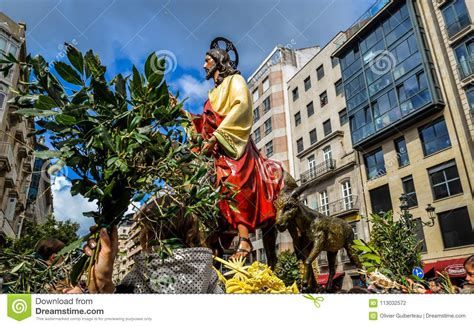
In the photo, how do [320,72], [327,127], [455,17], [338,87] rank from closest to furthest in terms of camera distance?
[455,17], [338,87], [327,127], [320,72]

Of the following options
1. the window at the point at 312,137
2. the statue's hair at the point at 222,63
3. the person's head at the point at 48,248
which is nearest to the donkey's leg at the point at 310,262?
the statue's hair at the point at 222,63

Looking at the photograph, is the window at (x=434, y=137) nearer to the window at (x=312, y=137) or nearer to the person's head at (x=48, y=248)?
the window at (x=312, y=137)

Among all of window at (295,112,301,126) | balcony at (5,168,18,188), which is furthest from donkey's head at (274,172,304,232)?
window at (295,112,301,126)

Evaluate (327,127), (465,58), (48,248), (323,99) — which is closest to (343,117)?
(327,127)

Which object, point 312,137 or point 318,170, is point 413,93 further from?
point 312,137

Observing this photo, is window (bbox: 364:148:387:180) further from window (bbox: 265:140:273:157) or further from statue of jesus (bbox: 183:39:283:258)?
statue of jesus (bbox: 183:39:283:258)

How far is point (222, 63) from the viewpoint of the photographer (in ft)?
14.6

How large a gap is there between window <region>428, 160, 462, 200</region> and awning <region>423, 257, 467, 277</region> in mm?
3706

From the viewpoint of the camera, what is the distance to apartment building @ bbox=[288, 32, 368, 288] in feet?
88.7

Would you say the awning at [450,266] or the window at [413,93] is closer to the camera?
the awning at [450,266]

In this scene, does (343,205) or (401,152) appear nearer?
(401,152)

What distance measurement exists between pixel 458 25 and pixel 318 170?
13.7 m

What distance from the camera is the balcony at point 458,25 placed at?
21.8 metres

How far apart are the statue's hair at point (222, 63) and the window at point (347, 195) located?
79.4ft
